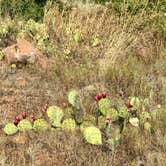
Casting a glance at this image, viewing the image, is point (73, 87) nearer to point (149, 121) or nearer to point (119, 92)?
point (119, 92)

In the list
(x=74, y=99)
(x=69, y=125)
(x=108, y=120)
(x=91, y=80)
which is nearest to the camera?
(x=108, y=120)

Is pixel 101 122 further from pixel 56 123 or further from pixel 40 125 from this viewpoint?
pixel 40 125

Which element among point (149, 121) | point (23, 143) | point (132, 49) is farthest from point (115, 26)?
point (23, 143)

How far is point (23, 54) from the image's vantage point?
7.14 meters

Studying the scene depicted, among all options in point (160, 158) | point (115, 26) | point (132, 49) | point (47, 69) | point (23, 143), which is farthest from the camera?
point (115, 26)

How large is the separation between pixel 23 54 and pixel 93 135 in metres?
2.34

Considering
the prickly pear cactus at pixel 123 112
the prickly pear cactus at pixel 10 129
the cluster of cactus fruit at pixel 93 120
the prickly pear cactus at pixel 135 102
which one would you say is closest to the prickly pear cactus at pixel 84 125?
the cluster of cactus fruit at pixel 93 120

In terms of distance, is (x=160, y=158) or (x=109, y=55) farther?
(x=109, y=55)

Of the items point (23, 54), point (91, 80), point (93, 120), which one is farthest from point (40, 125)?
point (23, 54)

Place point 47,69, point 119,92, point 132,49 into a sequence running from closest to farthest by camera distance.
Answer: point 119,92 < point 47,69 < point 132,49

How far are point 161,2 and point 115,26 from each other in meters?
0.92

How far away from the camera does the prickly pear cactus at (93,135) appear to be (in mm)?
5207

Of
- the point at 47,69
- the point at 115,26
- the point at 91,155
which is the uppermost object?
the point at 115,26

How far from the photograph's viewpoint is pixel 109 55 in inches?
282
